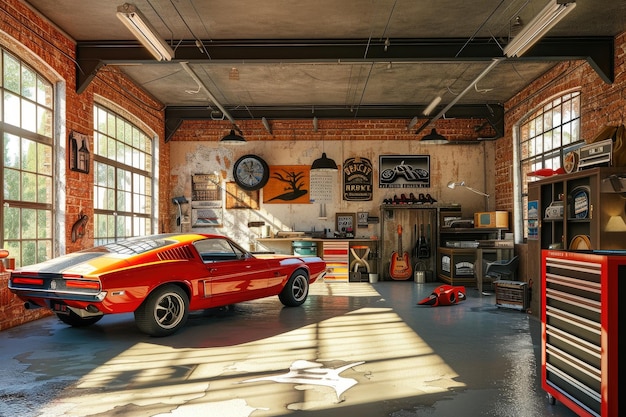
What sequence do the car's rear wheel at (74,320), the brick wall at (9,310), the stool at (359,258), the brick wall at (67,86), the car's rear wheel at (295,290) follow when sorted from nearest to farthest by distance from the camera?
the brick wall at (9,310) < the brick wall at (67,86) < the car's rear wheel at (74,320) < the car's rear wheel at (295,290) < the stool at (359,258)

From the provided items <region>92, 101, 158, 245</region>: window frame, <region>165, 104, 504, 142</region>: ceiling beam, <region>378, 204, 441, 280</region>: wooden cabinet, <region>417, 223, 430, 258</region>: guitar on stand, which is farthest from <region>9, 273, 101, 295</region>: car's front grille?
<region>417, 223, 430, 258</region>: guitar on stand

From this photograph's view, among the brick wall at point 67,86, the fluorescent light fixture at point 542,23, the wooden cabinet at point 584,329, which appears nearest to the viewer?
the wooden cabinet at point 584,329

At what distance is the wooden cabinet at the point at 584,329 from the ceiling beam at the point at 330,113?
27.6 ft

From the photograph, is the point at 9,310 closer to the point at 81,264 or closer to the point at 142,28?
the point at 81,264

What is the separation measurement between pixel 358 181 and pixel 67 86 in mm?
6795

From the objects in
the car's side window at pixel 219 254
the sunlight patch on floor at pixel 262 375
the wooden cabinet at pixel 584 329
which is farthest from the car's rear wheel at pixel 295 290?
the wooden cabinet at pixel 584 329

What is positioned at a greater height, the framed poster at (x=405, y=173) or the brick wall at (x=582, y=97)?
the brick wall at (x=582, y=97)

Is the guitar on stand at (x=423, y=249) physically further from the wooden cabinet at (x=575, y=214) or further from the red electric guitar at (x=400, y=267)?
the wooden cabinet at (x=575, y=214)

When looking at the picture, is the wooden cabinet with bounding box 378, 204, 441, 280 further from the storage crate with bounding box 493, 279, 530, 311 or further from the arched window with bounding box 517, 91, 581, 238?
the storage crate with bounding box 493, 279, 530, 311

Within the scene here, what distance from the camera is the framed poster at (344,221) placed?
11.9 meters

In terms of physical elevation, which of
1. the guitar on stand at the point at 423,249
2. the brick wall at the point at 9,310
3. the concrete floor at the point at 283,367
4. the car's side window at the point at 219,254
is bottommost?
the concrete floor at the point at 283,367

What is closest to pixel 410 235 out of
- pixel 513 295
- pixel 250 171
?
pixel 250 171

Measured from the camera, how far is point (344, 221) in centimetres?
1194

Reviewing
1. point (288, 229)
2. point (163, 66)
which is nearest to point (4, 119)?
point (163, 66)
